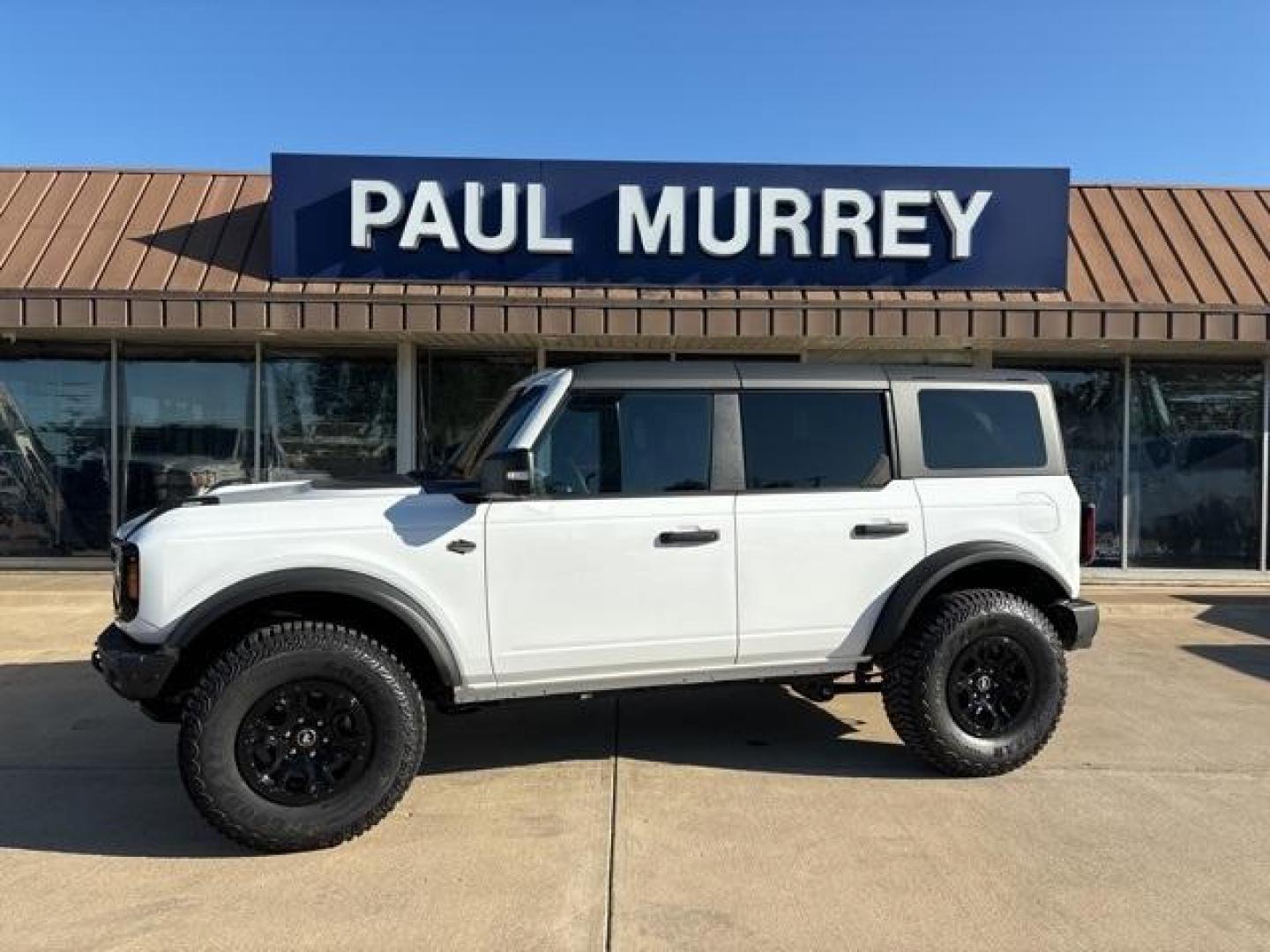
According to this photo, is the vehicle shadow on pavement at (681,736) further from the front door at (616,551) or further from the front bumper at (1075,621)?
the front bumper at (1075,621)

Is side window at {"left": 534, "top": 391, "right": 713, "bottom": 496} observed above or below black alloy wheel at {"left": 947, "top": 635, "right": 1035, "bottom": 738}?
above

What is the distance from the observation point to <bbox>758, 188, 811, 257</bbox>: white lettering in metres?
9.76

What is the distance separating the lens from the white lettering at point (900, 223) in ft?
32.1

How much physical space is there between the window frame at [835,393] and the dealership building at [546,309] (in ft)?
14.8

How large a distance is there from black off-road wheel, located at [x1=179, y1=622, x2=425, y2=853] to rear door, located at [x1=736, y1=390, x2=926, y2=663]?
1.62m

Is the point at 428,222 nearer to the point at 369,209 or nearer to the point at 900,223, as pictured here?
the point at 369,209

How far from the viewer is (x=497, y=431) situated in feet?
16.3

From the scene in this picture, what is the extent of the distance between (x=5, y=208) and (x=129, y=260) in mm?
1829

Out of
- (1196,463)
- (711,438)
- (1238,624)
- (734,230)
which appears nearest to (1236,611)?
(1238,624)

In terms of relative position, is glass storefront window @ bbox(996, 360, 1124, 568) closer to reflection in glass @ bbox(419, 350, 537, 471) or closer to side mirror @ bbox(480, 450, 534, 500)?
reflection in glass @ bbox(419, 350, 537, 471)

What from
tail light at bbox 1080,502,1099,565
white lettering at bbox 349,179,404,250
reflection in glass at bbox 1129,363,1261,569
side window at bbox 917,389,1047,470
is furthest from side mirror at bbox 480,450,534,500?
reflection in glass at bbox 1129,363,1261,569

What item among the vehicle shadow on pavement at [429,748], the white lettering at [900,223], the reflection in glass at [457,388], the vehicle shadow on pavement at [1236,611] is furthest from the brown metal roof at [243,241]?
the vehicle shadow on pavement at [429,748]

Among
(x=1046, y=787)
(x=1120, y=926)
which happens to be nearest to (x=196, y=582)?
(x=1120, y=926)

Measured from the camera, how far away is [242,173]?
1085 cm
